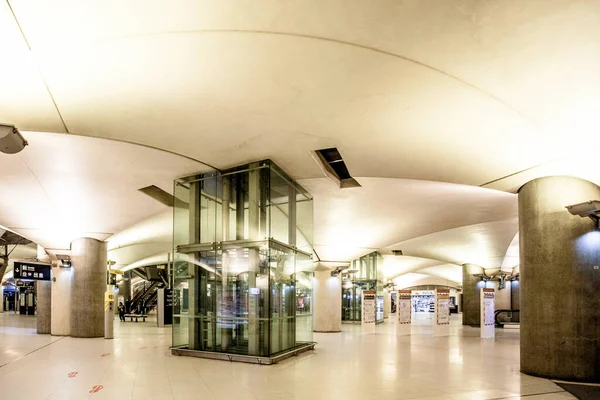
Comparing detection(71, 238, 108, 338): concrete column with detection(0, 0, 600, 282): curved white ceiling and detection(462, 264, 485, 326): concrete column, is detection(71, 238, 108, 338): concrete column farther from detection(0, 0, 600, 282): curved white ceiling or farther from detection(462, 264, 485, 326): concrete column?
detection(462, 264, 485, 326): concrete column

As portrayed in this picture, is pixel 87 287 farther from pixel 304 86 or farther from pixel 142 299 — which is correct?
pixel 142 299

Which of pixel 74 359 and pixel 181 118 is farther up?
pixel 181 118

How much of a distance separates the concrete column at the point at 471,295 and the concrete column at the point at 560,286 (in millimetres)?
19377

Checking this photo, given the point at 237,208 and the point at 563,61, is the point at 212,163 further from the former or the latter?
the point at 563,61

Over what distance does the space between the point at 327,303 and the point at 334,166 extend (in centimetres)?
1063

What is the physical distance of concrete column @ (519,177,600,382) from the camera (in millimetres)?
8375

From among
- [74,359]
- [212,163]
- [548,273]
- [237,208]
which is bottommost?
[74,359]

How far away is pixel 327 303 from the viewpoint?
21.5 meters

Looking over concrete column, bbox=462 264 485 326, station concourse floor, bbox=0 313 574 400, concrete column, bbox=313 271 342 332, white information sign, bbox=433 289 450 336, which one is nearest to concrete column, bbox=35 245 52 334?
station concourse floor, bbox=0 313 574 400

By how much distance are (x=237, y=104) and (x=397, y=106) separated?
2.59m

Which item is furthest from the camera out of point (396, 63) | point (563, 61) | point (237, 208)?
point (237, 208)

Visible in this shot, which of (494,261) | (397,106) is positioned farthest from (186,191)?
(494,261)

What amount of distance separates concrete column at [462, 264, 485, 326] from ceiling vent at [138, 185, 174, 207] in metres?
19.6

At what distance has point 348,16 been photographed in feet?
17.2
